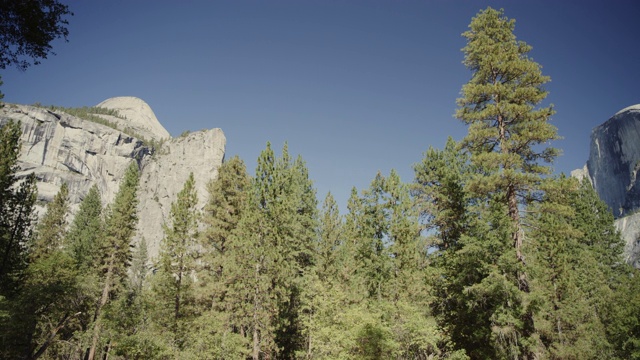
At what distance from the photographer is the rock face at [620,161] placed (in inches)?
4764

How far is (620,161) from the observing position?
13038cm

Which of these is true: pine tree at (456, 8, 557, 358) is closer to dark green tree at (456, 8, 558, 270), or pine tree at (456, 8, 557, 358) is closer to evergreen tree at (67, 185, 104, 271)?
dark green tree at (456, 8, 558, 270)

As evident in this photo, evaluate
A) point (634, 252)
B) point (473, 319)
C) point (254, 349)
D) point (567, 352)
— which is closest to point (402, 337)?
point (473, 319)

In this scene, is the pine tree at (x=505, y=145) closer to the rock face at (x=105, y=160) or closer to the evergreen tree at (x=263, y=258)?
the evergreen tree at (x=263, y=258)

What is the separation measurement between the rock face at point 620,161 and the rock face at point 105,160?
151346 millimetres

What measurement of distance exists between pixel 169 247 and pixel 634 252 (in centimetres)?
11659

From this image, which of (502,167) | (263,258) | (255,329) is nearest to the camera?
(502,167)

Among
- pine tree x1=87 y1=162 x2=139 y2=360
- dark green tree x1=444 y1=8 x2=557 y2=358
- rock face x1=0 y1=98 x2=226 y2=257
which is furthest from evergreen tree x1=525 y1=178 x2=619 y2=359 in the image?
rock face x1=0 y1=98 x2=226 y2=257

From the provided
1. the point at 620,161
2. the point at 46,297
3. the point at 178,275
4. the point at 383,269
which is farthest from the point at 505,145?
the point at 620,161

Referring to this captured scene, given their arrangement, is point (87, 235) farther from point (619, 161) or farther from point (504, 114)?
point (619, 161)

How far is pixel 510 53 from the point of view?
1240 centimetres

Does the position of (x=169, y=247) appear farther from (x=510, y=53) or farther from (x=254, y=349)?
(x=510, y=53)

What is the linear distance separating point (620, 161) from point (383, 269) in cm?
16640

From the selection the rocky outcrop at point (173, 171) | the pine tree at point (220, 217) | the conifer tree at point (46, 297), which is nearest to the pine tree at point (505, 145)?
the pine tree at point (220, 217)
